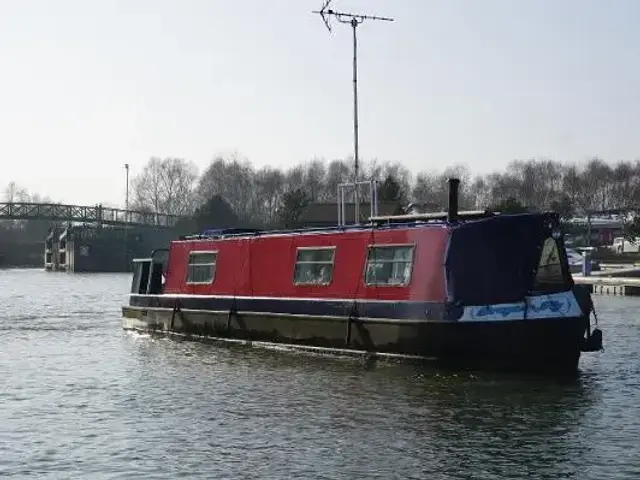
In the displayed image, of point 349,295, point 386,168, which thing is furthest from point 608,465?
point 386,168

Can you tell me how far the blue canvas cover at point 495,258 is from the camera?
18.9m

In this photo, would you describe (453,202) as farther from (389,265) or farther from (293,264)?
(293,264)

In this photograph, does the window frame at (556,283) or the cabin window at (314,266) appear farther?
the cabin window at (314,266)

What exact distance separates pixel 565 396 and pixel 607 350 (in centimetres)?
720

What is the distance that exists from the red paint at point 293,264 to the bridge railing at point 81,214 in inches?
4364

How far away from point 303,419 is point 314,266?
8072 millimetres

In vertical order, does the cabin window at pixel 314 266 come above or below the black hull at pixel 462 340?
above

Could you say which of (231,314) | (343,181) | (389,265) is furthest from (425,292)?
(343,181)

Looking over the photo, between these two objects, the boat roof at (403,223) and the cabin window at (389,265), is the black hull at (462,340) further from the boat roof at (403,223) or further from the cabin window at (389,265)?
the boat roof at (403,223)

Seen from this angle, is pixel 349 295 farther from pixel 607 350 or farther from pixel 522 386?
pixel 607 350

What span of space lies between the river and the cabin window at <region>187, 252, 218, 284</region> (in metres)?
3.57

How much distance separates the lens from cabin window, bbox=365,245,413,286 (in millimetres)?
20375

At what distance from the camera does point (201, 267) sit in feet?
A: 89.7

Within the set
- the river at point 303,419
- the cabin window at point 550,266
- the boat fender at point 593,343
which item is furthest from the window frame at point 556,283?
the river at point 303,419
